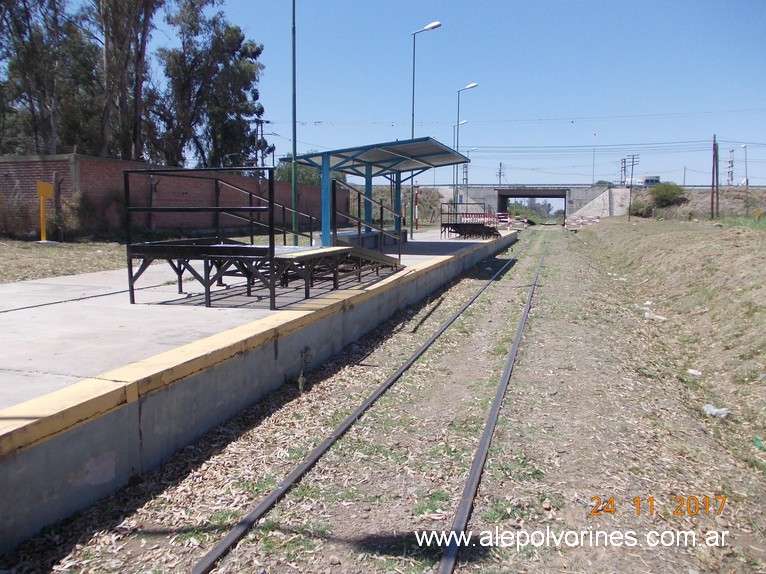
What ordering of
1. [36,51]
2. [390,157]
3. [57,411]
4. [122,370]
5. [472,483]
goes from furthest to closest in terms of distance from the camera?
[36,51] → [390,157] → [122,370] → [472,483] → [57,411]

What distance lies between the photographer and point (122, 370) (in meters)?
4.46

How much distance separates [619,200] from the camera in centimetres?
7919

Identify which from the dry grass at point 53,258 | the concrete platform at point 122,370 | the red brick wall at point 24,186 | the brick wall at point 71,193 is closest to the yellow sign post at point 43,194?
the dry grass at point 53,258

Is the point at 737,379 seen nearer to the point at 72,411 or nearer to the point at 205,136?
the point at 72,411

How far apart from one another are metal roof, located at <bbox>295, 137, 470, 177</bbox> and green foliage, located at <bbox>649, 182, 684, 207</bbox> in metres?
55.2

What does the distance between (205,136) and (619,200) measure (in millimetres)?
55852

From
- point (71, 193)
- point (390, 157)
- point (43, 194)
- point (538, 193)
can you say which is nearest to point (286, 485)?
point (390, 157)

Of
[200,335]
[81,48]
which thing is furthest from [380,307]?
[81,48]

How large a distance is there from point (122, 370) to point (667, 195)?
247ft

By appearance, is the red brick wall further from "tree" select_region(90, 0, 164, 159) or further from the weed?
the weed

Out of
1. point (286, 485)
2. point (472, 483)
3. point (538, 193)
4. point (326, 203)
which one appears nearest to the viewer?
point (286, 485)

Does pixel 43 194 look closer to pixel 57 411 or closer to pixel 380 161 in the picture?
pixel 380 161

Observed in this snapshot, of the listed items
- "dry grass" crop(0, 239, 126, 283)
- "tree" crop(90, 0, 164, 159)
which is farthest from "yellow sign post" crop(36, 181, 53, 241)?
"tree" crop(90, 0, 164, 159)

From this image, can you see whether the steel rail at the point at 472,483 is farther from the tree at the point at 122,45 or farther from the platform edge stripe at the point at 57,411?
the tree at the point at 122,45
